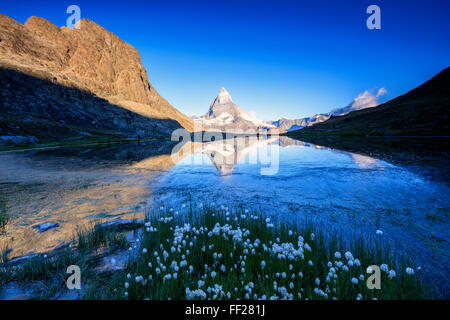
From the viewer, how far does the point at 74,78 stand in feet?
395

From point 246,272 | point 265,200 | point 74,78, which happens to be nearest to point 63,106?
point 74,78

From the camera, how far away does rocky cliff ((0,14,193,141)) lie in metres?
87.4

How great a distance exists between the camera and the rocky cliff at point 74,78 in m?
87.4

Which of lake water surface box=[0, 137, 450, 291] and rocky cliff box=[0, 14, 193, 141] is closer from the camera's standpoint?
lake water surface box=[0, 137, 450, 291]

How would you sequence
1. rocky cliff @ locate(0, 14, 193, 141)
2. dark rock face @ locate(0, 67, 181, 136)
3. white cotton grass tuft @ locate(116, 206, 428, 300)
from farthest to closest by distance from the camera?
rocky cliff @ locate(0, 14, 193, 141) < dark rock face @ locate(0, 67, 181, 136) < white cotton grass tuft @ locate(116, 206, 428, 300)

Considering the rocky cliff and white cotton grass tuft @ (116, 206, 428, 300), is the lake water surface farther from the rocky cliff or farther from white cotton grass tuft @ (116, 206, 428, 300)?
the rocky cliff

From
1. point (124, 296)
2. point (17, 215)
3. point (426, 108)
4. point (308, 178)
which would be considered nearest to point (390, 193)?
point (308, 178)

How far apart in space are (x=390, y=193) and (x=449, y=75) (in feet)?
869

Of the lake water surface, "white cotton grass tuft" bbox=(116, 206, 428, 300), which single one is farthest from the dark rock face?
"white cotton grass tuft" bbox=(116, 206, 428, 300)

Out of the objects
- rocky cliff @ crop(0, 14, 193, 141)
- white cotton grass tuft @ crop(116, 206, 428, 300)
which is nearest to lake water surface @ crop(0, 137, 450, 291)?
white cotton grass tuft @ crop(116, 206, 428, 300)

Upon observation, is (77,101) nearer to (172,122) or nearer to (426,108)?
(172,122)

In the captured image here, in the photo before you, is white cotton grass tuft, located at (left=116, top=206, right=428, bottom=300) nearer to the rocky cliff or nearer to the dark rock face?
the dark rock face

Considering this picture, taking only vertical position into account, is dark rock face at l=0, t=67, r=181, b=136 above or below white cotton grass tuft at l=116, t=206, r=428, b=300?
above

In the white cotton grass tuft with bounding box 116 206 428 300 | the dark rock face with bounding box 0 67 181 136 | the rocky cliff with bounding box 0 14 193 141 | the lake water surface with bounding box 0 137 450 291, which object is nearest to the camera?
the white cotton grass tuft with bounding box 116 206 428 300
